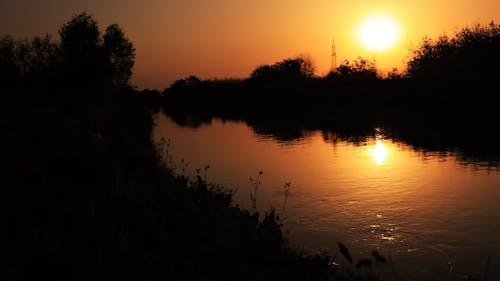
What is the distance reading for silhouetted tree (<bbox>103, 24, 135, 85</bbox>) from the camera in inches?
3221

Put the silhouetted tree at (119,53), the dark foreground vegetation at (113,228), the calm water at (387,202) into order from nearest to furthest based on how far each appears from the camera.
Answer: the dark foreground vegetation at (113,228)
the calm water at (387,202)
the silhouetted tree at (119,53)

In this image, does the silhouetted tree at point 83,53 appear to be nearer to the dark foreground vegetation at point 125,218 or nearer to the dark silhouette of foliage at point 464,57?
the dark foreground vegetation at point 125,218

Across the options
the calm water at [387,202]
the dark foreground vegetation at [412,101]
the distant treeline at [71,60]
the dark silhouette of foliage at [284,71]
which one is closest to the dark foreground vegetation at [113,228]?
the calm water at [387,202]

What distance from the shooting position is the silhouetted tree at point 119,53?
8181 centimetres

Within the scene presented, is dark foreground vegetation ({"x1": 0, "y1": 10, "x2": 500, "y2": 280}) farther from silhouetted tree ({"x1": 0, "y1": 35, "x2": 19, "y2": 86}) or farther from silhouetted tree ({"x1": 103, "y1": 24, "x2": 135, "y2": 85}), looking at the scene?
silhouetted tree ({"x1": 103, "y1": 24, "x2": 135, "y2": 85})

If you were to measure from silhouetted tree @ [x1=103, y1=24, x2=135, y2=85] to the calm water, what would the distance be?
5309cm

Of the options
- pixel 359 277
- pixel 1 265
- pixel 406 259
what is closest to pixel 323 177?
pixel 406 259

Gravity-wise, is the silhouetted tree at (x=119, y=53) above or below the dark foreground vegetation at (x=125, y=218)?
above

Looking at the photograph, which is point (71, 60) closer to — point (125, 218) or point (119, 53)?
point (119, 53)

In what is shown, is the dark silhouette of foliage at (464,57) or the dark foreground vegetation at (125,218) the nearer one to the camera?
the dark foreground vegetation at (125,218)

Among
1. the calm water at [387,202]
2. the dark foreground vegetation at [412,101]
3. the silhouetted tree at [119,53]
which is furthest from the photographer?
the silhouetted tree at [119,53]

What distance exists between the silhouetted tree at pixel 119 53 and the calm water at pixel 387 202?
174 feet

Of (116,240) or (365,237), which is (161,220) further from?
(365,237)

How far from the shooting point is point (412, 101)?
243 ft
